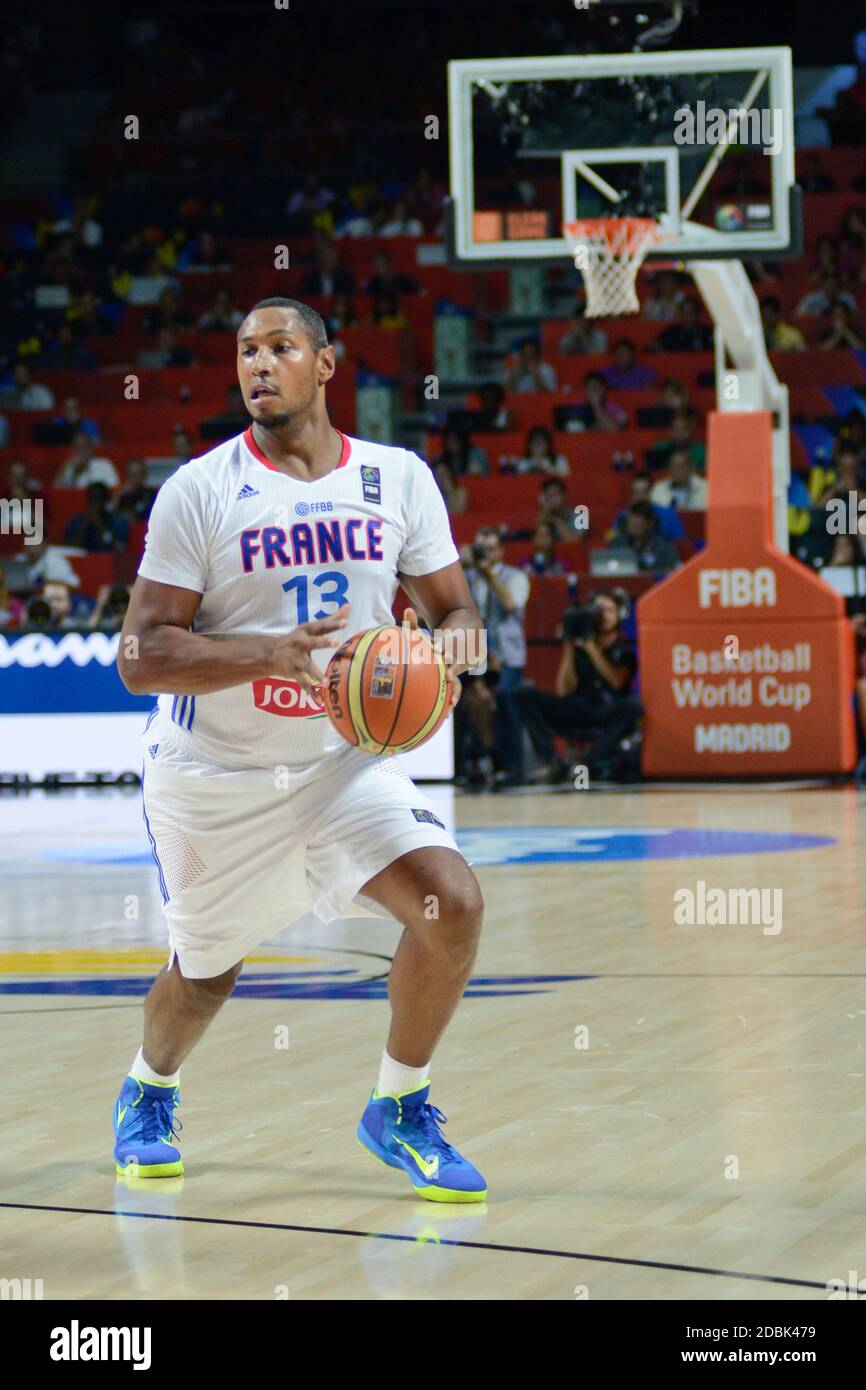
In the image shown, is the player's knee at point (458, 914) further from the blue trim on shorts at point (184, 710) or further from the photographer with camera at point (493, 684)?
the photographer with camera at point (493, 684)

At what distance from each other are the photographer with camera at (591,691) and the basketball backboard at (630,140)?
288 cm

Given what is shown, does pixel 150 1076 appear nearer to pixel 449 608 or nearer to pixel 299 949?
pixel 449 608

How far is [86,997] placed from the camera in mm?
7023

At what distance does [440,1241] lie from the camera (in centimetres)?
403

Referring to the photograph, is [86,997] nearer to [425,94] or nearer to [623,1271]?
[623,1271]

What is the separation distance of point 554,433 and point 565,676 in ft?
13.6

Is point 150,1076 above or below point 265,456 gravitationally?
below

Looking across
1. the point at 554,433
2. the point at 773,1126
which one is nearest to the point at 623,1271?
the point at 773,1126

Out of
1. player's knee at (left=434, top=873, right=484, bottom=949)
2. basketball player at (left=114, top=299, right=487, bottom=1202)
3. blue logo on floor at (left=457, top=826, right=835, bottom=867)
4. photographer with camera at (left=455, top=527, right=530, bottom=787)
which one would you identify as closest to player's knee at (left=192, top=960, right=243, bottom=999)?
basketball player at (left=114, top=299, right=487, bottom=1202)

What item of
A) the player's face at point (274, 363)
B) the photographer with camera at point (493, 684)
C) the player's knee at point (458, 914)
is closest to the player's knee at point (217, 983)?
the player's knee at point (458, 914)

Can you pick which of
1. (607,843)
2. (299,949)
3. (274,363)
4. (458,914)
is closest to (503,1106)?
(458,914)

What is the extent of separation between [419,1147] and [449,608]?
4.04 ft

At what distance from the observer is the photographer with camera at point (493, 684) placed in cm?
1552

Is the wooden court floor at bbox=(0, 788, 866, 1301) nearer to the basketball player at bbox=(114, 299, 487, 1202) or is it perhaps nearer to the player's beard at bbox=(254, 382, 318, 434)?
the basketball player at bbox=(114, 299, 487, 1202)
